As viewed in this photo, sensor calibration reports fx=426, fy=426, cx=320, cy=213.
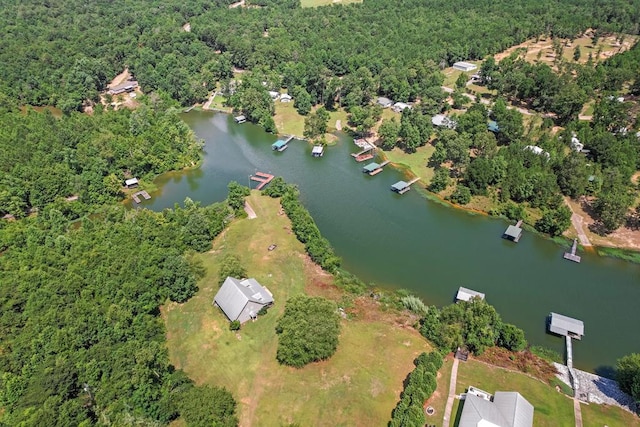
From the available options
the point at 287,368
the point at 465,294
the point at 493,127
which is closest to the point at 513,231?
the point at 465,294

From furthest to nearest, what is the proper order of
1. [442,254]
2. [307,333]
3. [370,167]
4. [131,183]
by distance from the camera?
1. [370,167]
2. [131,183]
3. [442,254]
4. [307,333]

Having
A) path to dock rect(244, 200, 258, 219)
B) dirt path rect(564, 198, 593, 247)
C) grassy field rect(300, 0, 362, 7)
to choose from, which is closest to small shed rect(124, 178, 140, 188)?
path to dock rect(244, 200, 258, 219)

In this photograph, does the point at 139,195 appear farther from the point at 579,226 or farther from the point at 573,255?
the point at 579,226

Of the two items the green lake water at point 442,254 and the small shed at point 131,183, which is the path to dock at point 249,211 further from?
the small shed at point 131,183

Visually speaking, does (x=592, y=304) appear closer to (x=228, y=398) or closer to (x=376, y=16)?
(x=228, y=398)

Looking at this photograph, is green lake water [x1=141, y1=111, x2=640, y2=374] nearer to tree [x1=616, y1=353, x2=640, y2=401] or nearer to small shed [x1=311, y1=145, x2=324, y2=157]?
small shed [x1=311, y1=145, x2=324, y2=157]

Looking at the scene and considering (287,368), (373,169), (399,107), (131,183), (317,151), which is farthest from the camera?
(399,107)
